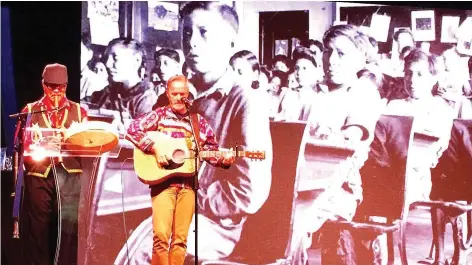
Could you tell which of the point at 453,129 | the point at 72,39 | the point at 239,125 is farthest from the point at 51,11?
the point at 453,129

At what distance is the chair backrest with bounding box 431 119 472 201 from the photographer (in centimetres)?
618

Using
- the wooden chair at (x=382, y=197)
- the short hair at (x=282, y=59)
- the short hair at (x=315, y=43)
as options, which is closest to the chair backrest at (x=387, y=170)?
the wooden chair at (x=382, y=197)

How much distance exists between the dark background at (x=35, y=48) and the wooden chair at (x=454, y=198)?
3.60m

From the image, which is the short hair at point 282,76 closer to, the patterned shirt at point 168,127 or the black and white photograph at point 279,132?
the black and white photograph at point 279,132

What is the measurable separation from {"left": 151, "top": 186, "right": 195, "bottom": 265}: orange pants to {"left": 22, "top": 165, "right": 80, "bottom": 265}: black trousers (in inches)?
24.5

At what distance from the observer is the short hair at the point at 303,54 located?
19.9 ft

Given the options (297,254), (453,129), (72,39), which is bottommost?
(297,254)

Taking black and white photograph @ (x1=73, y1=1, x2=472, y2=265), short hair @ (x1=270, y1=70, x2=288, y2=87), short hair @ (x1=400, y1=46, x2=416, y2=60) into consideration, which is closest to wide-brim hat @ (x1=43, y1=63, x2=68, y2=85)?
black and white photograph @ (x1=73, y1=1, x2=472, y2=265)

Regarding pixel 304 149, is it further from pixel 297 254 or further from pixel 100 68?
pixel 100 68

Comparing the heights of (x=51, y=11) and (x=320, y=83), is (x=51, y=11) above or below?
above

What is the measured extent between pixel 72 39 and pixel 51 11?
33 centimetres

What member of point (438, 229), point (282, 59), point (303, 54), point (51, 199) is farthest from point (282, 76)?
point (51, 199)

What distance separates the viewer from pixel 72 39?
19.4 feet

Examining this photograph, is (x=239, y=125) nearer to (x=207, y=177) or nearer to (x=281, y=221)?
(x=207, y=177)
